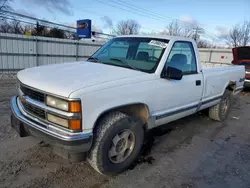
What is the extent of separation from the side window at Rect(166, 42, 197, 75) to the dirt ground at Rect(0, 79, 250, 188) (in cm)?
143

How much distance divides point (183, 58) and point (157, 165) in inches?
75.8

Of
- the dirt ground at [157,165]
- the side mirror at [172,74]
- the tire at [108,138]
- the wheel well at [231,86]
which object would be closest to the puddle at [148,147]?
the dirt ground at [157,165]

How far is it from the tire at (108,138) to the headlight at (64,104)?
440 millimetres

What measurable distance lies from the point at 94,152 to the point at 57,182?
641 millimetres

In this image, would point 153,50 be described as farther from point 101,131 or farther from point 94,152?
point 94,152

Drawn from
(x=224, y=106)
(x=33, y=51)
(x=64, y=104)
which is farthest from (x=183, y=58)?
(x=33, y=51)

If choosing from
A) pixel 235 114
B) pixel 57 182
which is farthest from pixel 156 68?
pixel 235 114

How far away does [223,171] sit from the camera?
3.01m

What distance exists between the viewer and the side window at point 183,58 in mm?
3383

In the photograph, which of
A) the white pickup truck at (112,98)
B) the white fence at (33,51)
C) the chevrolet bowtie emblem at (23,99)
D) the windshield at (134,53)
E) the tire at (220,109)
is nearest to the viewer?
the white pickup truck at (112,98)

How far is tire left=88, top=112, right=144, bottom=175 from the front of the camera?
246cm

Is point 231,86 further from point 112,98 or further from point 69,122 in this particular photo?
point 69,122

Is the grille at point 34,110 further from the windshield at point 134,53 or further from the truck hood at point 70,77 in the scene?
the windshield at point 134,53

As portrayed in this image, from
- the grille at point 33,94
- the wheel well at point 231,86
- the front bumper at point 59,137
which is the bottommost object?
the front bumper at point 59,137
